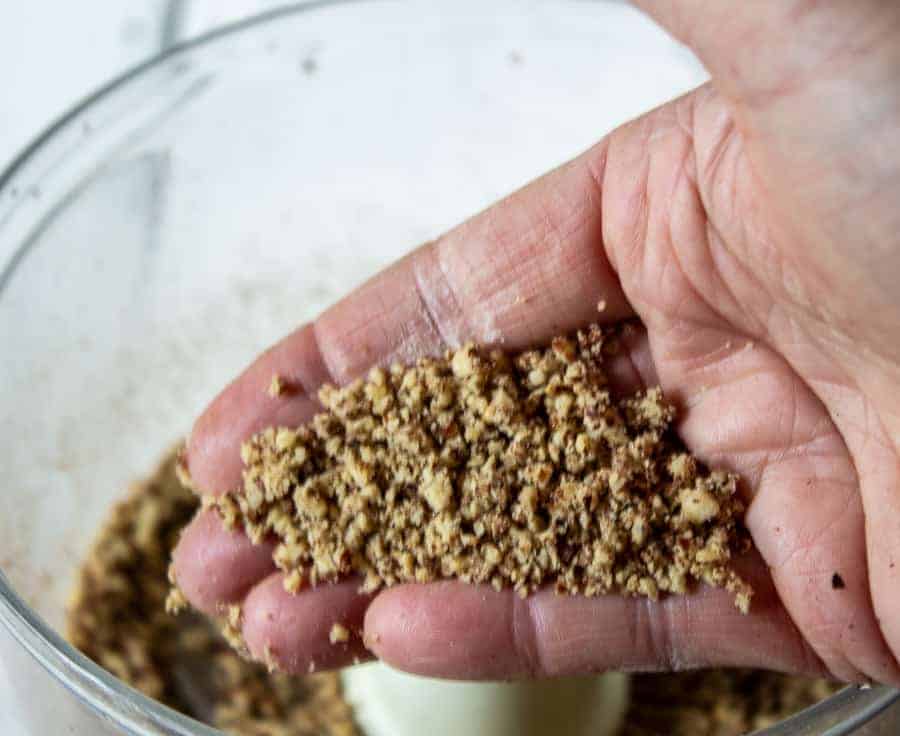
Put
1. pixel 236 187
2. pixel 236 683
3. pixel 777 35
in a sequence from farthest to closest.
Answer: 1. pixel 236 187
2. pixel 236 683
3. pixel 777 35

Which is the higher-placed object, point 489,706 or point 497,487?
point 497,487

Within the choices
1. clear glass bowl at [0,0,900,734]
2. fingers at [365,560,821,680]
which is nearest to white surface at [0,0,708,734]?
clear glass bowl at [0,0,900,734]

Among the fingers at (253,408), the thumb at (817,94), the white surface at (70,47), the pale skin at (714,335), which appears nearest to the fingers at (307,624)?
the pale skin at (714,335)

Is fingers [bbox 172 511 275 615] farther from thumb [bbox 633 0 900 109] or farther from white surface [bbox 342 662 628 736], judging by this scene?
thumb [bbox 633 0 900 109]

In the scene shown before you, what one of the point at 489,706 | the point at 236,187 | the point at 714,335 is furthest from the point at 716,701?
the point at 236,187

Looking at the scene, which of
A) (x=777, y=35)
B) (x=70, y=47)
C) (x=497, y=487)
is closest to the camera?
(x=777, y=35)

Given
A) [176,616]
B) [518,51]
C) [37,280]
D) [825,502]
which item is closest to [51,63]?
[37,280]

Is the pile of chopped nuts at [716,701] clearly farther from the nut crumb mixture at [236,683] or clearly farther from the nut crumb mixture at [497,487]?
the nut crumb mixture at [497,487]

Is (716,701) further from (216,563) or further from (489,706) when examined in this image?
(216,563)
